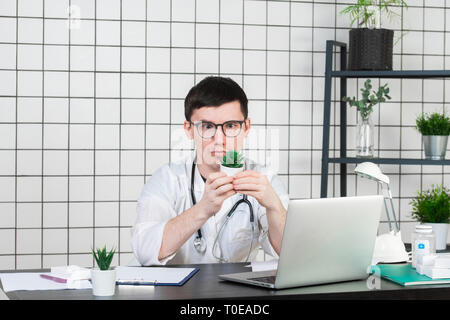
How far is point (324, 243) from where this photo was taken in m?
1.70

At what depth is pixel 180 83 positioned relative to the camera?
3305 millimetres

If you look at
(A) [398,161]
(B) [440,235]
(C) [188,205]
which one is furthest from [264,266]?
(A) [398,161]

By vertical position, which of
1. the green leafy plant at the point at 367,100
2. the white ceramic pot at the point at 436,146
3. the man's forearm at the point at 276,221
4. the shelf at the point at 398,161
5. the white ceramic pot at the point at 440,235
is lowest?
the white ceramic pot at the point at 440,235

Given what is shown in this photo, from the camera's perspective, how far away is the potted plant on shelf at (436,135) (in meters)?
3.21

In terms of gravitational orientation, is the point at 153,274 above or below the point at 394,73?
below

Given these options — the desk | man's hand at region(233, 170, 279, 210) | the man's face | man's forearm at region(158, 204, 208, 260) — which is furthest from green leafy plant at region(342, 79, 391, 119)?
the desk

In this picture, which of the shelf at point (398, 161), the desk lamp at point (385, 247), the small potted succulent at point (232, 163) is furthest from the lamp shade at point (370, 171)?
the shelf at point (398, 161)

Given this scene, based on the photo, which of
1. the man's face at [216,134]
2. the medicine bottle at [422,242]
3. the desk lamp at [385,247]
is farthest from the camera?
the man's face at [216,134]

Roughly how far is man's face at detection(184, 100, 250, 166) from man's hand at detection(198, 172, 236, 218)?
319 millimetres

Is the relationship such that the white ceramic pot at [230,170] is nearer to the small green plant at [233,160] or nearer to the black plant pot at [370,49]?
the small green plant at [233,160]

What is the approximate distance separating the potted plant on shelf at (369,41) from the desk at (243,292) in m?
1.67

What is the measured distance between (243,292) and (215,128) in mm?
827

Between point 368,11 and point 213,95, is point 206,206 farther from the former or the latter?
point 368,11
